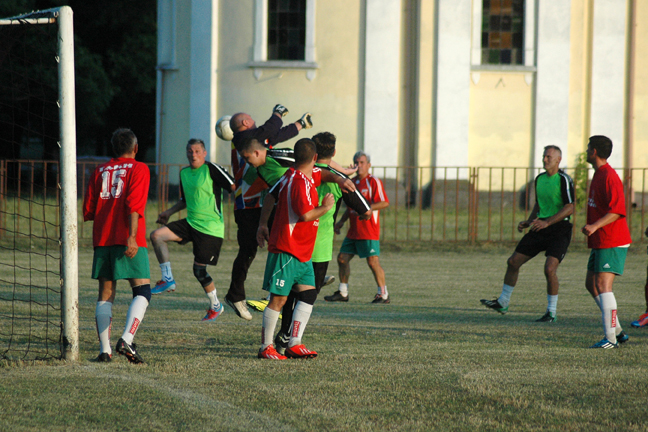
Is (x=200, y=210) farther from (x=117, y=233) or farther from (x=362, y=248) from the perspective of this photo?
(x=117, y=233)

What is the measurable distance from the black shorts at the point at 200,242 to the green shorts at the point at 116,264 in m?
2.43

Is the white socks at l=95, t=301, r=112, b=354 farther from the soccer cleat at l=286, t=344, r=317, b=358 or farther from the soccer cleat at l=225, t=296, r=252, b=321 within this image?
the soccer cleat at l=225, t=296, r=252, b=321

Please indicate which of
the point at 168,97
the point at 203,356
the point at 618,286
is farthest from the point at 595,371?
the point at 168,97

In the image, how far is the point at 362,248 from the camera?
10430 millimetres

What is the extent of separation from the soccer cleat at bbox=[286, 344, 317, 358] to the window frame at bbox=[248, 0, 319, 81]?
17452 mm

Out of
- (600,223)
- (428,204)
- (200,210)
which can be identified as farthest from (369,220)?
(428,204)

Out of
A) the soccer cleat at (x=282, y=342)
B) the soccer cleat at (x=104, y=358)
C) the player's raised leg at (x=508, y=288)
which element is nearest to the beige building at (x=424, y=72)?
the player's raised leg at (x=508, y=288)

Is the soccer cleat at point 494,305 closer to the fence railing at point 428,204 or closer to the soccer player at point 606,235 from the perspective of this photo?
the soccer player at point 606,235

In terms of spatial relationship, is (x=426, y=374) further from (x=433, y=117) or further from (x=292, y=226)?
(x=433, y=117)

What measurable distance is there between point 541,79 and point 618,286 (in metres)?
12.9

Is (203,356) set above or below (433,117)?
below

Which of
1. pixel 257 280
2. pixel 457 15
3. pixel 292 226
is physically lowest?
pixel 257 280

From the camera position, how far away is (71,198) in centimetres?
604

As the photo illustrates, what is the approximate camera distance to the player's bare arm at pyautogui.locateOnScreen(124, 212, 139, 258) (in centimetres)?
589
